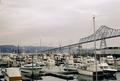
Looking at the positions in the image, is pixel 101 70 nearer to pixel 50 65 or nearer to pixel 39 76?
pixel 39 76

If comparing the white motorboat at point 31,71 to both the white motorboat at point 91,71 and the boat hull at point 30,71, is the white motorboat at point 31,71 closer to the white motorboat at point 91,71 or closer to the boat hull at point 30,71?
the boat hull at point 30,71

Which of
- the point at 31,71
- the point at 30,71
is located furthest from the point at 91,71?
the point at 30,71

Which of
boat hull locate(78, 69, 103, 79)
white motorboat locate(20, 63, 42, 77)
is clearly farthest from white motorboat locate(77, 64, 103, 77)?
white motorboat locate(20, 63, 42, 77)

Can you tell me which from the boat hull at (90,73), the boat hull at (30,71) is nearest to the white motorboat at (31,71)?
the boat hull at (30,71)

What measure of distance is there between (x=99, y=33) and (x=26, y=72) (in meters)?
94.4

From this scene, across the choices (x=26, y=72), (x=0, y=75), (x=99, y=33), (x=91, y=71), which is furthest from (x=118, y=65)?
(x=99, y=33)

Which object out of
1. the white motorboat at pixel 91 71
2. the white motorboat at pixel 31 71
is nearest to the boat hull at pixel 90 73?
the white motorboat at pixel 91 71

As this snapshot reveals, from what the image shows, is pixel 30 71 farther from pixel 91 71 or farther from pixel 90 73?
pixel 91 71

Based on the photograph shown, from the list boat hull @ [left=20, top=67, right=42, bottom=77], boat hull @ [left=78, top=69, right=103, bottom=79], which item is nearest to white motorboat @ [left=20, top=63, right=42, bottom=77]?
boat hull @ [left=20, top=67, right=42, bottom=77]

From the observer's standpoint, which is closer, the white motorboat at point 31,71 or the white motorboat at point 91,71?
the white motorboat at point 91,71

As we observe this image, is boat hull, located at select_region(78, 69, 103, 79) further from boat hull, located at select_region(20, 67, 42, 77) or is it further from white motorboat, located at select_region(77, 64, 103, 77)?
boat hull, located at select_region(20, 67, 42, 77)

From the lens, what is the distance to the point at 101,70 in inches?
1908

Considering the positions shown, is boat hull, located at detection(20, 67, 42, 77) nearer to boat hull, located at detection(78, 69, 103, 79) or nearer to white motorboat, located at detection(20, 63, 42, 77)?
white motorboat, located at detection(20, 63, 42, 77)

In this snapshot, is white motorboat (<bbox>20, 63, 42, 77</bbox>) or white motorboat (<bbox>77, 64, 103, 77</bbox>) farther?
white motorboat (<bbox>20, 63, 42, 77</bbox>)
